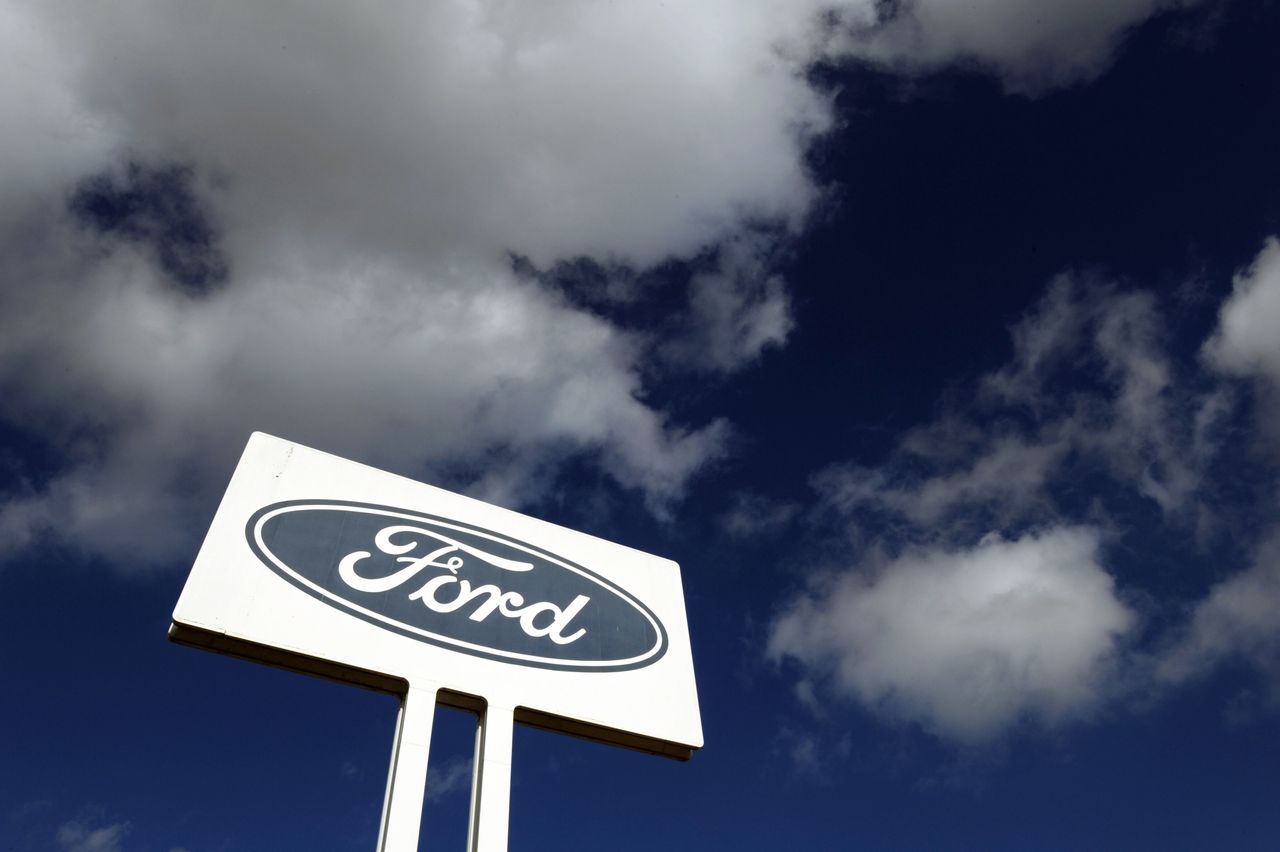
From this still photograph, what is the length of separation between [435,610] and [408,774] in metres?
2.45

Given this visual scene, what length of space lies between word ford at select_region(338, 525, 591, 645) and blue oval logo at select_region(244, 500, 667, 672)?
0.05 feet

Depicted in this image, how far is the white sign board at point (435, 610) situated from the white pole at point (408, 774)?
0.02 m

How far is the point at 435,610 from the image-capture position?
12156 mm

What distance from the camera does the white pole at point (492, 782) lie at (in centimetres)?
1052

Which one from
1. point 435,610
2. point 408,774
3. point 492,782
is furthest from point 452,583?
point 408,774

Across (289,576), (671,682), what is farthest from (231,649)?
(671,682)

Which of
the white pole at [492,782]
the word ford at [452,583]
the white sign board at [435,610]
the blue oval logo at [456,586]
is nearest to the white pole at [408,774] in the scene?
the white sign board at [435,610]

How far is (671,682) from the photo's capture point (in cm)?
1343

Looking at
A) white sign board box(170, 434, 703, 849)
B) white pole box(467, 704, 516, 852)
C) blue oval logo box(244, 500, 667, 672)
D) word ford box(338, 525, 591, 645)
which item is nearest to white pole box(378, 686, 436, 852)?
white sign board box(170, 434, 703, 849)

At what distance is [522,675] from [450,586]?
5.27ft

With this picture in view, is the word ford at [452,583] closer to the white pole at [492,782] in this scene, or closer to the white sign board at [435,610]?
the white sign board at [435,610]

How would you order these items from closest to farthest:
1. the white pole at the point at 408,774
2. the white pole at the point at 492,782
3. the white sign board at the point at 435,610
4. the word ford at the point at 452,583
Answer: the white pole at the point at 408,774
the white pole at the point at 492,782
the white sign board at the point at 435,610
the word ford at the point at 452,583

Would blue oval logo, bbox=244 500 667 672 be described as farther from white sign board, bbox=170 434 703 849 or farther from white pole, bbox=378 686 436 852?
white pole, bbox=378 686 436 852

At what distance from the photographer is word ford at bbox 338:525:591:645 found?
12102mm
